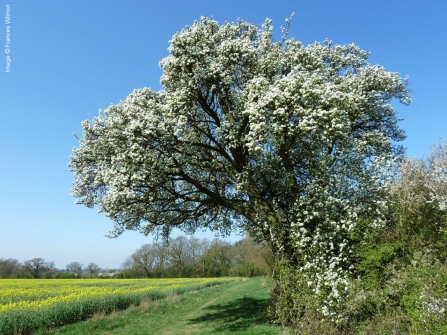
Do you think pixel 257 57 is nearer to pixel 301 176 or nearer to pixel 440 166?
pixel 301 176

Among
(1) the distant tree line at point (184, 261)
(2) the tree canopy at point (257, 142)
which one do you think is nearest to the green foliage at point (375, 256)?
(2) the tree canopy at point (257, 142)

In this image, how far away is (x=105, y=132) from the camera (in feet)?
53.7

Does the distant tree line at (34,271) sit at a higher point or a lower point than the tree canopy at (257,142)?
lower

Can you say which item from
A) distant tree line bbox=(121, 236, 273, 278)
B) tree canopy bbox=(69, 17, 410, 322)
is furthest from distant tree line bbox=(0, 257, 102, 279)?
tree canopy bbox=(69, 17, 410, 322)

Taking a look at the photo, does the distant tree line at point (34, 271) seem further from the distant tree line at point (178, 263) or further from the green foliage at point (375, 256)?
the green foliage at point (375, 256)

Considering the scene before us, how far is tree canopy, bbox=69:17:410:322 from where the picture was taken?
13250 mm

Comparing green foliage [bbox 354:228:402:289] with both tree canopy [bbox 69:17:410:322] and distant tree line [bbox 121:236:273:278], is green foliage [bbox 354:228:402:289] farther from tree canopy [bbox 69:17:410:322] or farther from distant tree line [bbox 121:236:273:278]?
distant tree line [bbox 121:236:273:278]

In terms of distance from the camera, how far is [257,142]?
13633 mm

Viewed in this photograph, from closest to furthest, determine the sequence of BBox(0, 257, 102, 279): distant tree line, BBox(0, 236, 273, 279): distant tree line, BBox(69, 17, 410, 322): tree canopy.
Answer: BBox(69, 17, 410, 322): tree canopy
BBox(0, 257, 102, 279): distant tree line
BBox(0, 236, 273, 279): distant tree line

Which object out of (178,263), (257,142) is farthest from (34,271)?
(257,142)

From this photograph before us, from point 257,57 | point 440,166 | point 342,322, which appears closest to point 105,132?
point 257,57

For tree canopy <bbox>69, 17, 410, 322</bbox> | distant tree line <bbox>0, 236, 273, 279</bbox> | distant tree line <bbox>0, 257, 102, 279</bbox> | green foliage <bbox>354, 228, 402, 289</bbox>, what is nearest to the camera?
green foliage <bbox>354, 228, 402, 289</bbox>

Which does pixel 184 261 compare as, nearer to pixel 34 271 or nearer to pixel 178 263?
pixel 178 263

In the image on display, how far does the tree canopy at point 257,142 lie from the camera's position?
1325 centimetres
